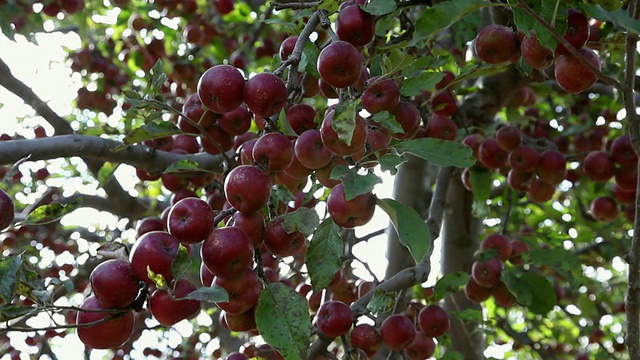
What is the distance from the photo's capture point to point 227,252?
1.05 meters

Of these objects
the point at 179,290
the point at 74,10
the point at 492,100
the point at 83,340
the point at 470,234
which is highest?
the point at 74,10

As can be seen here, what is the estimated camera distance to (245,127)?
1.62 metres

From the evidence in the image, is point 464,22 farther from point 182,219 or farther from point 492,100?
point 182,219

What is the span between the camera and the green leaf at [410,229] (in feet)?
3.63

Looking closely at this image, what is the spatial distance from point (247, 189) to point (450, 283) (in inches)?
42.0

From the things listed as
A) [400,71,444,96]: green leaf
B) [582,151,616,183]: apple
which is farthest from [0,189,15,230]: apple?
[582,151,616,183]: apple

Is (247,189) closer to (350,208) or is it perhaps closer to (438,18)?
(350,208)

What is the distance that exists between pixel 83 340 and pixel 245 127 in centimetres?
71

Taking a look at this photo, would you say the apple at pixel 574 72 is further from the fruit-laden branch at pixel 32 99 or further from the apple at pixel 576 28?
the fruit-laden branch at pixel 32 99

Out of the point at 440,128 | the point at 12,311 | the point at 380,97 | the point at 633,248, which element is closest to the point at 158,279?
the point at 12,311

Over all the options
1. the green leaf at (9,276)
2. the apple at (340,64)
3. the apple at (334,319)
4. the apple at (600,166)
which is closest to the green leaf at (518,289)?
the apple at (600,166)

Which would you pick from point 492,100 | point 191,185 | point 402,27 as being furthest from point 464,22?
point 191,185

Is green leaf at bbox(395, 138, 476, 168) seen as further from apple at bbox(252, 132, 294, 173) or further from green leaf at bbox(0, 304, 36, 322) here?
green leaf at bbox(0, 304, 36, 322)

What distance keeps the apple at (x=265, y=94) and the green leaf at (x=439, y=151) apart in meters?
0.25
